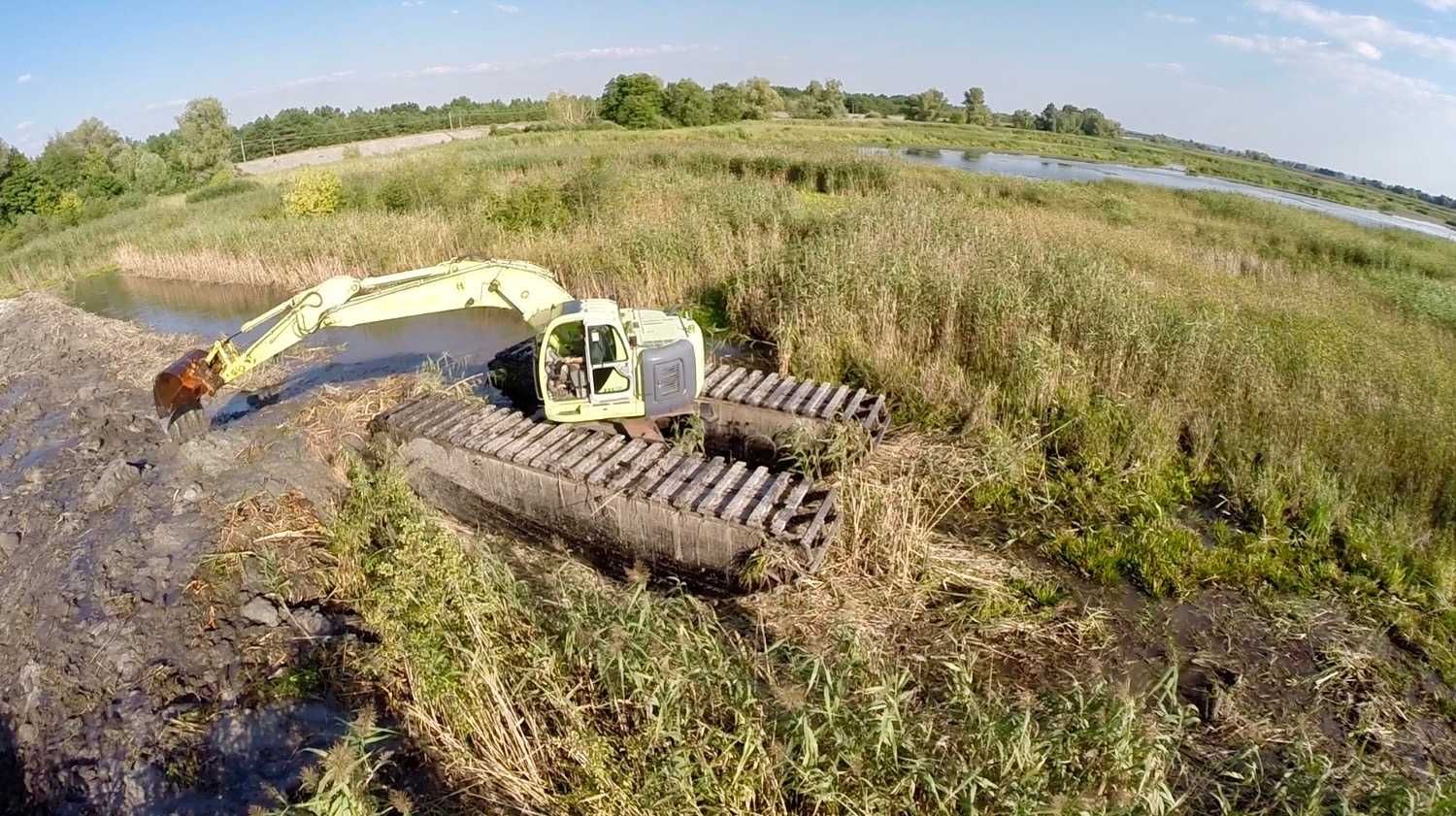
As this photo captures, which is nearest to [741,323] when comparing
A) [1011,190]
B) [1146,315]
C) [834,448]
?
[834,448]

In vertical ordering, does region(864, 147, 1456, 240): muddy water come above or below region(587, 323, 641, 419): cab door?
above

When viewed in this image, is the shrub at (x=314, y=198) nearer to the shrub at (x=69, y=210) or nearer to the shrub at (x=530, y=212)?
the shrub at (x=530, y=212)

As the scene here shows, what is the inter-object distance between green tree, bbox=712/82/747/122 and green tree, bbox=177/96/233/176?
27583mm

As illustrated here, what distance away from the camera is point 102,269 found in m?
16.7

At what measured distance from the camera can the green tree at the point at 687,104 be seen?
4312 centimetres

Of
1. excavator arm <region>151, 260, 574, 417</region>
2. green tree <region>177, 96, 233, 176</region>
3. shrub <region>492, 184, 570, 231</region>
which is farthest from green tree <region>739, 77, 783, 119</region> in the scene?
excavator arm <region>151, 260, 574, 417</region>

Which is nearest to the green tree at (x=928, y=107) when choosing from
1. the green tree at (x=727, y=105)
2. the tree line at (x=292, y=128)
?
the tree line at (x=292, y=128)

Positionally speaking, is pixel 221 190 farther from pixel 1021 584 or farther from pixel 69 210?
pixel 1021 584

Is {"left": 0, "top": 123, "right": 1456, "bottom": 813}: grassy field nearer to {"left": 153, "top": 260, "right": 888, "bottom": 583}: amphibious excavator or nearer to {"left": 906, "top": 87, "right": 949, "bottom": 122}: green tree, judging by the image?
{"left": 153, "top": 260, "right": 888, "bottom": 583}: amphibious excavator

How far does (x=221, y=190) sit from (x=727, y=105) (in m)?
31.7

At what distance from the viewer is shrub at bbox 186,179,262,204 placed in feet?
80.5

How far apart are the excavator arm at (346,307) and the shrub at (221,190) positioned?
79.8ft

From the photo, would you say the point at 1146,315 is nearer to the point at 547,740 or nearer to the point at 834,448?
the point at 834,448

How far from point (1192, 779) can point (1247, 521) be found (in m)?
2.84
